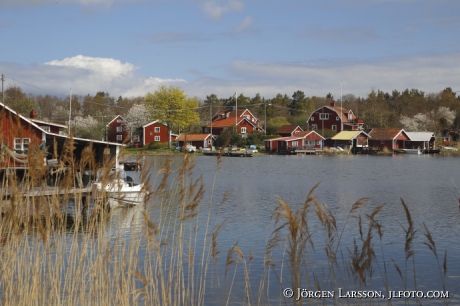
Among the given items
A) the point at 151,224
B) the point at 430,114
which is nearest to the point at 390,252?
the point at 151,224

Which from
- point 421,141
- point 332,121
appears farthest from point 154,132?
point 421,141

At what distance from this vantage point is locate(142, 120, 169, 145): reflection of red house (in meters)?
89.5

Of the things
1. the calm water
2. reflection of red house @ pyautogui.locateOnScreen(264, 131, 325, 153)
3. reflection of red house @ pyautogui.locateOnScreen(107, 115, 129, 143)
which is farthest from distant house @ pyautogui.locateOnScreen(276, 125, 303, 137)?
the calm water

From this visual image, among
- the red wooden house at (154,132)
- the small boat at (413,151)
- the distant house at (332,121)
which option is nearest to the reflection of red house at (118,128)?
the red wooden house at (154,132)

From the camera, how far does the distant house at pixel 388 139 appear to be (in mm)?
85956

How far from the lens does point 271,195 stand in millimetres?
30000

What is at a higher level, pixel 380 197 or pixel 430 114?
pixel 430 114

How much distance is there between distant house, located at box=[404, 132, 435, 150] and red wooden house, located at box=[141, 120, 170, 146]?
38748 millimetres

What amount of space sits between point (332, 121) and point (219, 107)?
37877 mm

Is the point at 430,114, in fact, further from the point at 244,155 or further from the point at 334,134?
the point at 244,155

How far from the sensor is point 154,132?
90312 mm

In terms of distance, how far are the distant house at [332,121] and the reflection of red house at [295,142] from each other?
26.7 feet

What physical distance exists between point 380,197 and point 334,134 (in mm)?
62461

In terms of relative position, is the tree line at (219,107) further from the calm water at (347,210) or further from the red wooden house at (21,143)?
the red wooden house at (21,143)
